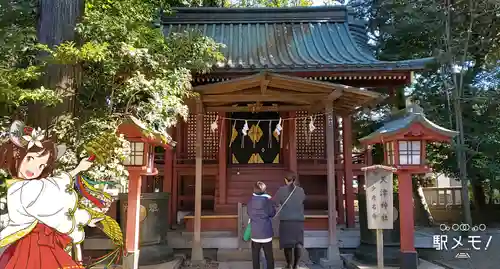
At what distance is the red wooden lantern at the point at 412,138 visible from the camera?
589 centimetres

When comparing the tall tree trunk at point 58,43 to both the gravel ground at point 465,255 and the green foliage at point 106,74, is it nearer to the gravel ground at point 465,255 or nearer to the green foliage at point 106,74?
the green foliage at point 106,74

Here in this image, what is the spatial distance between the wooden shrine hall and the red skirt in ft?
12.2

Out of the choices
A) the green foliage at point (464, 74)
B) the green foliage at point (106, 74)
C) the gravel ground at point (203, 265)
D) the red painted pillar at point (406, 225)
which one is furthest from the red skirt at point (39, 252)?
the green foliage at point (464, 74)

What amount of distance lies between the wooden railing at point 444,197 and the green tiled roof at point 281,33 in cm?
737

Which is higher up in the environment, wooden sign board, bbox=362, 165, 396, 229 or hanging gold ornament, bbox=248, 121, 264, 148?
hanging gold ornament, bbox=248, 121, 264, 148

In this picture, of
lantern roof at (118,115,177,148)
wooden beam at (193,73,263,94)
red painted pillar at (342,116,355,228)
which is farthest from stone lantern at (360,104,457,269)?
lantern roof at (118,115,177,148)

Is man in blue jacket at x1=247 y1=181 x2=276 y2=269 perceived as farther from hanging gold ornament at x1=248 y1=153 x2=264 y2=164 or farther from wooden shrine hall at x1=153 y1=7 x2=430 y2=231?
hanging gold ornament at x1=248 y1=153 x2=264 y2=164

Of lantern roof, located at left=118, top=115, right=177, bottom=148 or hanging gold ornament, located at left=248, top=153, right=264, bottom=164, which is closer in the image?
lantern roof, located at left=118, top=115, right=177, bottom=148

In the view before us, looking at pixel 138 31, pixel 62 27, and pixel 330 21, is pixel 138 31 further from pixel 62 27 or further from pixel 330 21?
pixel 330 21

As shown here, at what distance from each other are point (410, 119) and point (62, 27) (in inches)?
212

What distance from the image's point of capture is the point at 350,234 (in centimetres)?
852

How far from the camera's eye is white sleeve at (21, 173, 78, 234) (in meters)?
3.91

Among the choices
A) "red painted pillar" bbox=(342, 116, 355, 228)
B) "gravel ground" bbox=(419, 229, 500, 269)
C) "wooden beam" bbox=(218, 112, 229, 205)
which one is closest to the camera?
"gravel ground" bbox=(419, 229, 500, 269)

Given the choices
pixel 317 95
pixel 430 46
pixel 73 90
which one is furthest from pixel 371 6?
pixel 73 90
